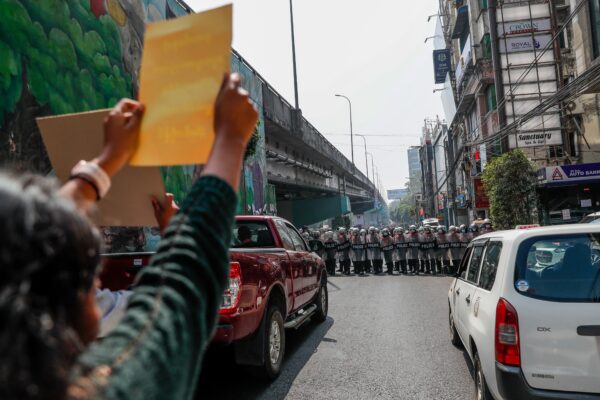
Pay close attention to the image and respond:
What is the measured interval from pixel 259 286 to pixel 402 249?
14239 millimetres

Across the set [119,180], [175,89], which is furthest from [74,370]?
[119,180]

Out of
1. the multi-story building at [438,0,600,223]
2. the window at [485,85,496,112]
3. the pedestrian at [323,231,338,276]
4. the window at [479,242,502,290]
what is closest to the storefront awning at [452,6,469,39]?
the multi-story building at [438,0,600,223]

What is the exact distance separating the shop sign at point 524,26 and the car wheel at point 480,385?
24311 millimetres

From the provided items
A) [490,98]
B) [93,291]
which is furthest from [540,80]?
[93,291]

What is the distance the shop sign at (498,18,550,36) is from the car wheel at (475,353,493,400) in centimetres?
2431

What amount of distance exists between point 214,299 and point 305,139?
2281 cm

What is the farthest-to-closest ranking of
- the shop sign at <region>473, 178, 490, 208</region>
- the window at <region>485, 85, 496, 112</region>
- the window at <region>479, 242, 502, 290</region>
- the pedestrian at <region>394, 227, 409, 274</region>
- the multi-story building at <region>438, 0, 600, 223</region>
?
1. the window at <region>485, 85, 496, 112</region>
2. the shop sign at <region>473, 178, 490, 208</region>
3. the multi-story building at <region>438, 0, 600, 223</region>
4. the pedestrian at <region>394, 227, 409, 274</region>
5. the window at <region>479, 242, 502, 290</region>

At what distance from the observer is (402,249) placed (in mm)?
18391

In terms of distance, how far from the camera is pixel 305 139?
77.5ft

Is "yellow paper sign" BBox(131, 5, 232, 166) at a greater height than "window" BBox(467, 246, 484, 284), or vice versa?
"yellow paper sign" BBox(131, 5, 232, 166)

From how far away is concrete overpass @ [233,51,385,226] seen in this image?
1970cm

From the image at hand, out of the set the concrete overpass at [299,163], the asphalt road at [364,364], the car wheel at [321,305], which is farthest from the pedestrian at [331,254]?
the car wheel at [321,305]

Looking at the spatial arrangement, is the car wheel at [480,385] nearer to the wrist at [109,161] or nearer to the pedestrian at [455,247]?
the wrist at [109,161]

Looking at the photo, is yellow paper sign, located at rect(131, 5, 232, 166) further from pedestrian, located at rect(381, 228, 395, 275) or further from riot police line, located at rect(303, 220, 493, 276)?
pedestrian, located at rect(381, 228, 395, 275)
